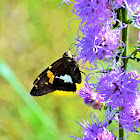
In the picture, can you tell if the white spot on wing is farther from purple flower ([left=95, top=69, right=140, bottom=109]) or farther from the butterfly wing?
purple flower ([left=95, top=69, right=140, bottom=109])

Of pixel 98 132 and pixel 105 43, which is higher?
pixel 105 43

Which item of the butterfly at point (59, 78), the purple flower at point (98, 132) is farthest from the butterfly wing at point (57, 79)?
the purple flower at point (98, 132)

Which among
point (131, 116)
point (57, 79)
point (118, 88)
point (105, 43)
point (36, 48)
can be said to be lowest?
point (131, 116)

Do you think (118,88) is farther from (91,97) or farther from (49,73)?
(49,73)

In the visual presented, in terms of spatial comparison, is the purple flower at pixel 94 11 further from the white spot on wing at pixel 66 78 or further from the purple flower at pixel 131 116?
the white spot on wing at pixel 66 78

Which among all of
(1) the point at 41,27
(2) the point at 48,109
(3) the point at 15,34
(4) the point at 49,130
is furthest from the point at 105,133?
(3) the point at 15,34

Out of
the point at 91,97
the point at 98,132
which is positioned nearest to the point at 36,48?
the point at 91,97
